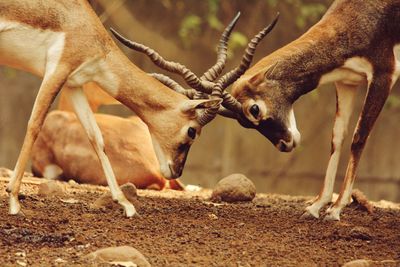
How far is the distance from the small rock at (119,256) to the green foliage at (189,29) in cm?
834

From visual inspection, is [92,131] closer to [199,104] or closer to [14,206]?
[199,104]

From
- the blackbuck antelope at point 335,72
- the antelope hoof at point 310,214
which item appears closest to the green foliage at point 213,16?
→ the blackbuck antelope at point 335,72

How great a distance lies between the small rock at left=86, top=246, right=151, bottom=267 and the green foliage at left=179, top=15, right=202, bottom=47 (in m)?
8.34

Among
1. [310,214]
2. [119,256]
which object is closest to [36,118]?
[119,256]

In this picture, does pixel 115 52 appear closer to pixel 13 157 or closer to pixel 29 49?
pixel 29 49

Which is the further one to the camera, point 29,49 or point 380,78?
point 380,78

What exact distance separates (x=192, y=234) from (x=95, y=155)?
3206mm

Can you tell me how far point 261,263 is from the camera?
534cm

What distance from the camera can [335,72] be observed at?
7.52 meters

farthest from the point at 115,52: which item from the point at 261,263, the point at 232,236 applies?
the point at 261,263

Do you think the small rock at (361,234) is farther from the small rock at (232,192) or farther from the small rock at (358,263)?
the small rock at (232,192)

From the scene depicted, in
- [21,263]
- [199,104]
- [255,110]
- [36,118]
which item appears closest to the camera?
[21,263]

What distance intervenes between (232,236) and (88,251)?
1198 millimetres

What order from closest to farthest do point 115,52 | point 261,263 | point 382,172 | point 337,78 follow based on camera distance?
point 261,263 < point 115,52 < point 337,78 < point 382,172
